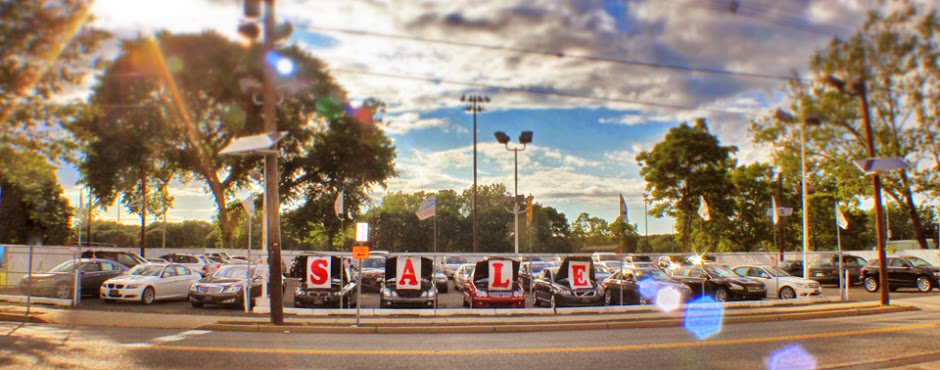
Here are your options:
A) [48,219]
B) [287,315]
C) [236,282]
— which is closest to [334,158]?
[236,282]

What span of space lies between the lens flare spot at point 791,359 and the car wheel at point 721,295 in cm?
1125

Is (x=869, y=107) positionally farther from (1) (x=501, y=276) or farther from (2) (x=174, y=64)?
(2) (x=174, y=64)

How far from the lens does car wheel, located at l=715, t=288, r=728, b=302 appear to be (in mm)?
21406

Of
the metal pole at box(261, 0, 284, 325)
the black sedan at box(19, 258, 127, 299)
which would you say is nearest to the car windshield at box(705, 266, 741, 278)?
the metal pole at box(261, 0, 284, 325)

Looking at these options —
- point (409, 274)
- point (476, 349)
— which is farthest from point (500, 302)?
point (476, 349)

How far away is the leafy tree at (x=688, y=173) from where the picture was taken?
49.3m

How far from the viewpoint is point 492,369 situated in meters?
8.62

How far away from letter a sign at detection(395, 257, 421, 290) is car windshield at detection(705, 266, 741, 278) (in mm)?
11640

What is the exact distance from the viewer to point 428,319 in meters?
15.0

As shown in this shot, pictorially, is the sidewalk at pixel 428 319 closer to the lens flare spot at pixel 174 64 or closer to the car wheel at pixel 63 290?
the car wheel at pixel 63 290

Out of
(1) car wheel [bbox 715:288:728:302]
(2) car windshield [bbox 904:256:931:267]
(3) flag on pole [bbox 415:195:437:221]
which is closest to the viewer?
(1) car wheel [bbox 715:288:728:302]

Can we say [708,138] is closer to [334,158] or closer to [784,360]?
[334,158]

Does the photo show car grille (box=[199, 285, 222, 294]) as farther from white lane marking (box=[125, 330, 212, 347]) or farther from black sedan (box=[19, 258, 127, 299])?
white lane marking (box=[125, 330, 212, 347])

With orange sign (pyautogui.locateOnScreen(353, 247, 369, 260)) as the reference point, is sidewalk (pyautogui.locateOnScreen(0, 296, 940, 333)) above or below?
below
